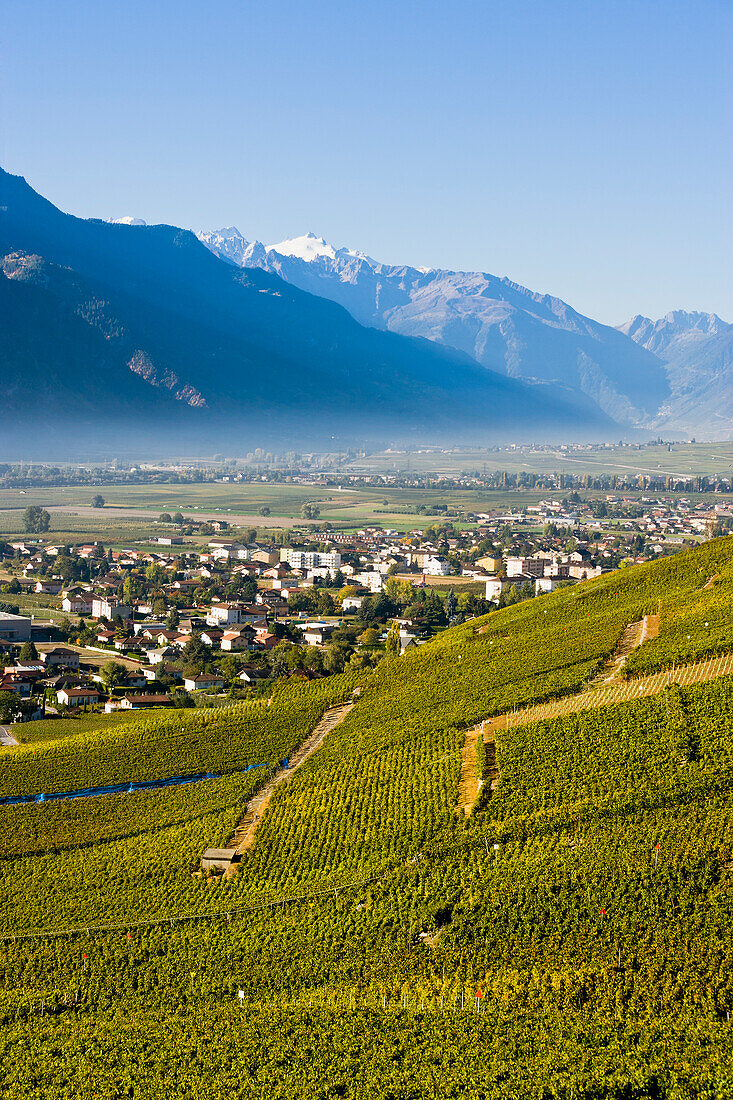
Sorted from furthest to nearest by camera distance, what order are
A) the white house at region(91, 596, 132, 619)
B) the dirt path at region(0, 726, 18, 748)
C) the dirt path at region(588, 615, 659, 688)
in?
the white house at region(91, 596, 132, 619)
the dirt path at region(0, 726, 18, 748)
the dirt path at region(588, 615, 659, 688)

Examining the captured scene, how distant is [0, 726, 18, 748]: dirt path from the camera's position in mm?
35188

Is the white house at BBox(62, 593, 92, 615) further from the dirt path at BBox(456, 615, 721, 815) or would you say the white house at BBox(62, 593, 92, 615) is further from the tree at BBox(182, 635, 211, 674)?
the dirt path at BBox(456, 615, 721, 815)

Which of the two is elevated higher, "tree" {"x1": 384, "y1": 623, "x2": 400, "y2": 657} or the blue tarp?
"tree" {"x1": 384, "y1": 623, "x2": 400, "y2": 657}

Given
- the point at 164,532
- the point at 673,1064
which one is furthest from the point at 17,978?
the point at 164,532

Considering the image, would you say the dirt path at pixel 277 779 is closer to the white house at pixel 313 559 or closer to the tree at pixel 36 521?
the white house at pixel 313 559

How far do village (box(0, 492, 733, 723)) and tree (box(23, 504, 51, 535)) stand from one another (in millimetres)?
6619

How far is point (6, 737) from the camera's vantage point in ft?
119

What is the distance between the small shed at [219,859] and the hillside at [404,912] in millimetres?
368

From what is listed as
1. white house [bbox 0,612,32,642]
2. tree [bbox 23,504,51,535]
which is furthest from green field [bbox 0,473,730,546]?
white house [bbox 0,612,32,642]

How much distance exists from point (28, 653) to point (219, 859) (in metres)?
31.0

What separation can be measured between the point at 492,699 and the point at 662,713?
577 centimetres

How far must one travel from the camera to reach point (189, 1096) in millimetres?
15445

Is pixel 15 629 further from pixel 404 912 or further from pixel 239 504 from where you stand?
pixel 239 504

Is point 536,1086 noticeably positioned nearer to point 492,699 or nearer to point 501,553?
point 492,699
